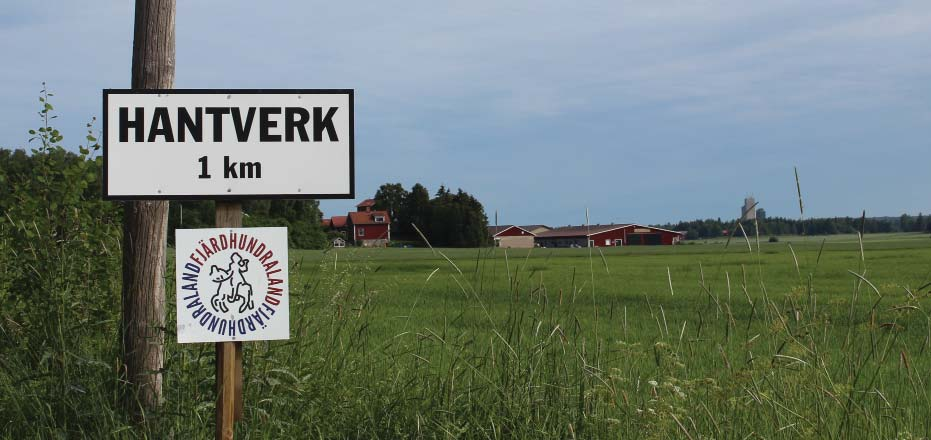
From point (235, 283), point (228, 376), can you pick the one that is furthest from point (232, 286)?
point (228, 376)

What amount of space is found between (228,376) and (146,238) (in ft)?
4.78

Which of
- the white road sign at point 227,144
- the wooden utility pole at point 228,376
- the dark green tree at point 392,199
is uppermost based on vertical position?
the dark green tree at point 392,199

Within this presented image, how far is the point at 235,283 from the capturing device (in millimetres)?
4270

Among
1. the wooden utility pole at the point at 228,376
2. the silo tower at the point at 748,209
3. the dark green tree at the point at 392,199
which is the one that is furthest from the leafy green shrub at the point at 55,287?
the dark green tree at the point at 392,199

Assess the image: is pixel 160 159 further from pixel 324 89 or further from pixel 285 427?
pixel 285 427

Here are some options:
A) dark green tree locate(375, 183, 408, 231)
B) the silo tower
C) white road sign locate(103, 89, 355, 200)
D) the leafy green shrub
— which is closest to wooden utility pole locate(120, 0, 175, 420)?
the leafy green shrub

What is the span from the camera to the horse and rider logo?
4.25 metres

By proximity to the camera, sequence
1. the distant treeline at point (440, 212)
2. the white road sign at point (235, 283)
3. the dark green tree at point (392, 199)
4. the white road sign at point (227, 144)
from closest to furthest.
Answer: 1. the white road sign at point (235, 283)
2. the white road sign at point (227, 144)
3. the distant treeline at point (440, 212)
4. the dark green tree at point (392, 199)

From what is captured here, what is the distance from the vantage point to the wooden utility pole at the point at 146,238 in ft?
17.1

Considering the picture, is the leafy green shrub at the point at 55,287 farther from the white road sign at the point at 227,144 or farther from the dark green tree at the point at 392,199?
the dark green tree at the point at 392,199

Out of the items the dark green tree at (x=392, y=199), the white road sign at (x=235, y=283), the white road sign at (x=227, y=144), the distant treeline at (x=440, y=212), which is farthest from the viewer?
the dark green tree at (x=392, y=199)

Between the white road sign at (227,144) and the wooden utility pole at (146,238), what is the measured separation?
0.88 metres

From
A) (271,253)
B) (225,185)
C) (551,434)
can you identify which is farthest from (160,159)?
(551,434)

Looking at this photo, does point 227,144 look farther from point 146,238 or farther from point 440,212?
point 440,212
